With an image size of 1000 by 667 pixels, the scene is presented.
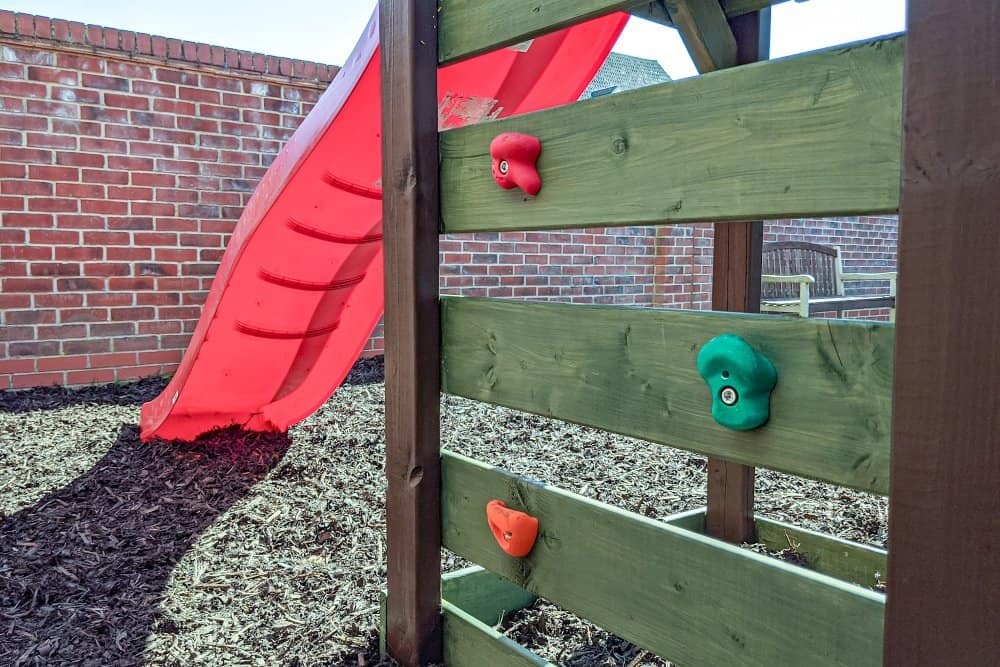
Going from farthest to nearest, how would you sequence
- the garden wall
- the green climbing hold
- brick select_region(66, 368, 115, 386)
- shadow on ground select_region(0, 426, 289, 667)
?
brick select_region(66, 368, 115, 386), the garden wall, shadow on ground select_region(0, 426, 289, 667), the green climbing hold

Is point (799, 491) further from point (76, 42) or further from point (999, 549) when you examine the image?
point (76, 42)

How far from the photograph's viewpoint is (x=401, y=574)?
1.69 meters

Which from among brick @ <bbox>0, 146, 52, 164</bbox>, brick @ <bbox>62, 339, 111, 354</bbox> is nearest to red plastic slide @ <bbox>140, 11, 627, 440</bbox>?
brick @ <bbox>62, 339, 111, 354</bbox>

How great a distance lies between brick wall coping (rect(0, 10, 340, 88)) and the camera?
391 cm

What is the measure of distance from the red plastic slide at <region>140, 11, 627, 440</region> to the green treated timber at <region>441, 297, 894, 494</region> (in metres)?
1.16

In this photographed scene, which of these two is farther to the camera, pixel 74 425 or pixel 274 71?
pixel 274 71

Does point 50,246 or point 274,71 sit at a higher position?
point 274,71

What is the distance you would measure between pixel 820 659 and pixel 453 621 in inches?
34.6

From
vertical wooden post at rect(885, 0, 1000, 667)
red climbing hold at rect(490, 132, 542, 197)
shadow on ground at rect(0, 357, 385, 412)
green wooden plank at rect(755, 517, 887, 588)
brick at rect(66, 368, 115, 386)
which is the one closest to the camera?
vertical wooden post at rect(885, 0, 1000, 667)

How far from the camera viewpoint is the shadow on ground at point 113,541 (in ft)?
5.89

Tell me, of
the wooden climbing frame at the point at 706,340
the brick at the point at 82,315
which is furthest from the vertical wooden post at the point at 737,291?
the brick at the point at 82,315

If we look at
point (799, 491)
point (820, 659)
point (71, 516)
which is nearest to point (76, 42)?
point (71, 516)

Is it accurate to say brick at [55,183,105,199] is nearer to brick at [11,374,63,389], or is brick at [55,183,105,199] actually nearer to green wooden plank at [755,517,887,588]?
brick at [11,374,63,389]

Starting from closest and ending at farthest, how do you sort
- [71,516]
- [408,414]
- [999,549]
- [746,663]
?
[999,549], [746,663], [408,414], [71,516]
